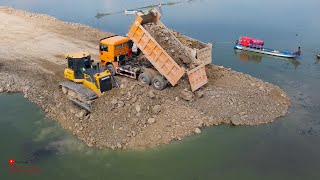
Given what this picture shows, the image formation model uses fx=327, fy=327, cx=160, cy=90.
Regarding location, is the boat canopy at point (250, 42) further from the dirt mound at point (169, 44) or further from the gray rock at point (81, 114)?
the gray rock at point (81, 114)

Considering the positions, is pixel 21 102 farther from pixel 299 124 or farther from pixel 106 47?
pixel 299 124

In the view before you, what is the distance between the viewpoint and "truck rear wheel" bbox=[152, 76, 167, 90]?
15.4 meters

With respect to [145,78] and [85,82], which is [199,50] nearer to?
[145,78]

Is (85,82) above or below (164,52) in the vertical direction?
below

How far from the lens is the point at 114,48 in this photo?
16.6 m

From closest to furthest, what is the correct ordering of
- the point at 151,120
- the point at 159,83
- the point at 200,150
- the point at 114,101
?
the point at 200,150 < the point at 151,120 < the point at 114,101 < the point at 159,83

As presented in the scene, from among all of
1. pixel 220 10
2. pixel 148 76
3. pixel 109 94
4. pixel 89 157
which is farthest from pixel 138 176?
pixel 220 10

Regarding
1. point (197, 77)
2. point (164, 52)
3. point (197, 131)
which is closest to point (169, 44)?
point (164, 52)

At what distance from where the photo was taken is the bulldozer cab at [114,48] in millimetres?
16703

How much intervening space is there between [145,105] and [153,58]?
106 inches

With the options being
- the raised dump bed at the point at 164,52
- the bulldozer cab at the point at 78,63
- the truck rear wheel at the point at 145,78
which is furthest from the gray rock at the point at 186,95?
the bulldozer cab at the point at 78,63

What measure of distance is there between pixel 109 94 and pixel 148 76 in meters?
2.32

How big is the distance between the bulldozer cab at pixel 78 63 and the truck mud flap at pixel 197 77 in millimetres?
4929

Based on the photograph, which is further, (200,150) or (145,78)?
(145,78)
